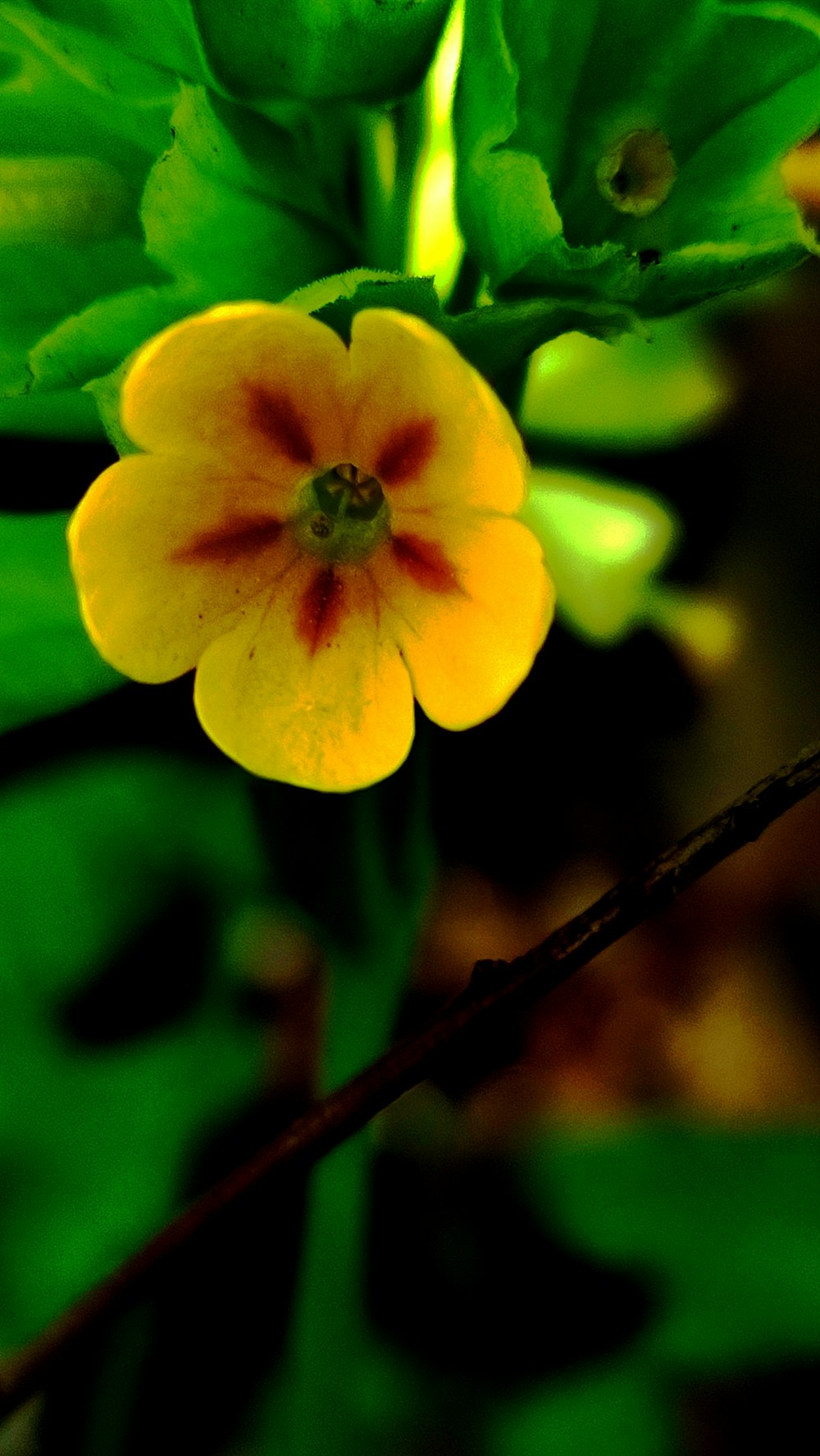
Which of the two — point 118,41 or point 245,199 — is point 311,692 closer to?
point 245,199

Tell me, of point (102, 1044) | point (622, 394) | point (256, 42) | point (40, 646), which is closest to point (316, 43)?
point (256, 42)

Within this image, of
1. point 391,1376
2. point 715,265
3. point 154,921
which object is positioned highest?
point 715,265

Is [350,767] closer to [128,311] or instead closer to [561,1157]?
[128,311]

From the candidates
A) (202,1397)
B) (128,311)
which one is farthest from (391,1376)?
(128,311)

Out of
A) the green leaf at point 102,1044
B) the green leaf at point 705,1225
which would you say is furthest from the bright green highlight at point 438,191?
the green leaf at point 705,1225

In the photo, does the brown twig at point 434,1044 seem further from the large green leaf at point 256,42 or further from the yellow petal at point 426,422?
the large green leaf at point 256,42

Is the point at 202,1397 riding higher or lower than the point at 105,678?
lower

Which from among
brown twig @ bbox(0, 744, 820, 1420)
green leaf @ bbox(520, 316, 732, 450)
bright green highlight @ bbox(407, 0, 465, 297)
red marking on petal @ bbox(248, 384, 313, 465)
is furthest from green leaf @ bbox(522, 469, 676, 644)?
brown twig @ bbox(0, 744, 820, 1420)
